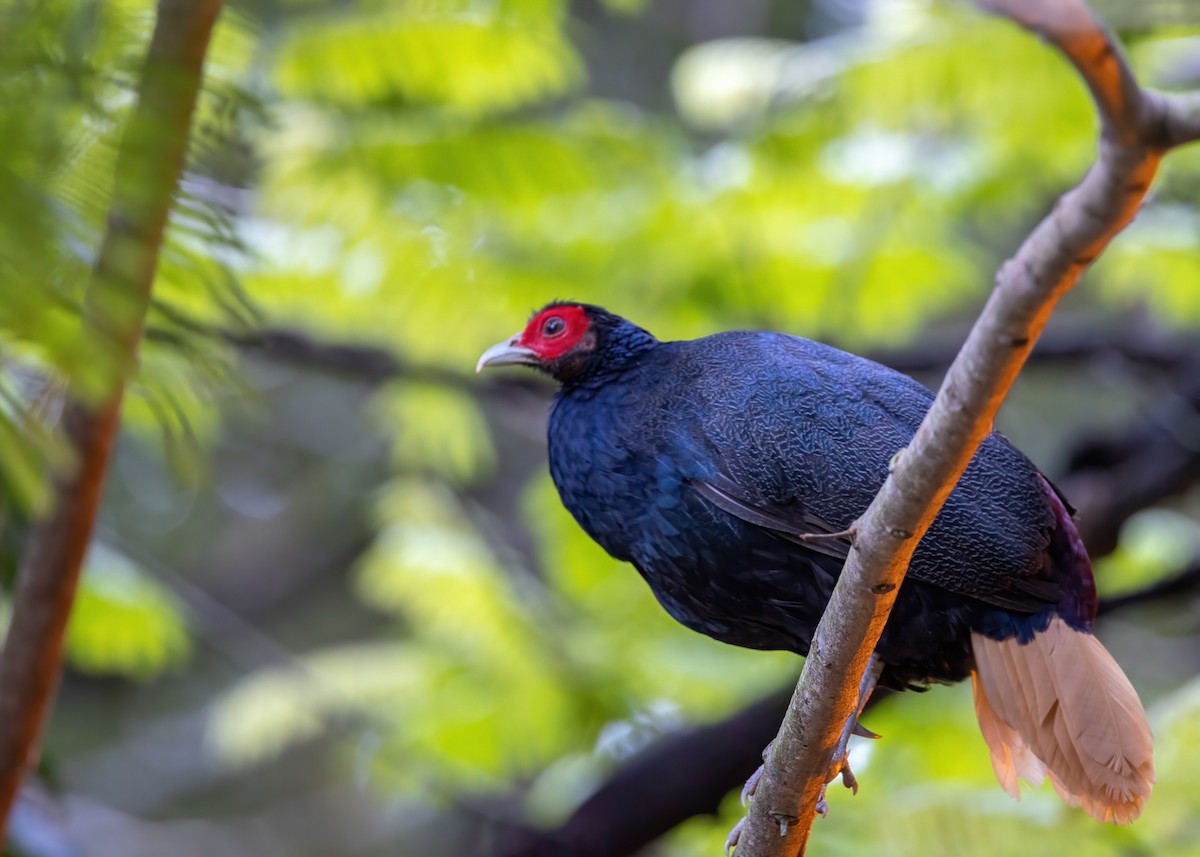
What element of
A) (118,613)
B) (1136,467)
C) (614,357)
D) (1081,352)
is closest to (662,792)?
(614,357)

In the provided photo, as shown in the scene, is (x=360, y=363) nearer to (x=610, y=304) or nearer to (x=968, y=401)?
(x=610, y=304)

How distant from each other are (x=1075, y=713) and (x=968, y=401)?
108 cm

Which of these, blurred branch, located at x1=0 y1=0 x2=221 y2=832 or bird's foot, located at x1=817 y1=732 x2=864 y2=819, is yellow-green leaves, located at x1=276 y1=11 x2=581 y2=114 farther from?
bird's foot, located at x1=817 y1=732 x2=864 y2=819

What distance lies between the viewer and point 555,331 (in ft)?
8.66

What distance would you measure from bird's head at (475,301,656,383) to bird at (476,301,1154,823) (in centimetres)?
25

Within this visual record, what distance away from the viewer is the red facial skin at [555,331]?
2.61m

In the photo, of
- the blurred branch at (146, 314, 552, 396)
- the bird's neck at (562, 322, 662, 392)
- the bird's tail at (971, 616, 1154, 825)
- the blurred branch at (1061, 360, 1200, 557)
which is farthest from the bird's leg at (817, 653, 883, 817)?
the blurred branch at (146, 314, 552, 396)

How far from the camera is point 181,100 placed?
1605 mm

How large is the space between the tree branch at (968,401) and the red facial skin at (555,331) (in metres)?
1.08

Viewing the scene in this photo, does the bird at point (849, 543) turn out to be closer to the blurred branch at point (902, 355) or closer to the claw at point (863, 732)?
the claw at point (863, 732)

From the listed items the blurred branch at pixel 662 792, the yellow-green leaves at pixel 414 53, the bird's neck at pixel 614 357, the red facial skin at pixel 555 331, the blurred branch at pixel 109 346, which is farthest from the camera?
the yellow-green leaves at pixel 414 53

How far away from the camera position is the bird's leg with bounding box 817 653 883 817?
74.2 inches

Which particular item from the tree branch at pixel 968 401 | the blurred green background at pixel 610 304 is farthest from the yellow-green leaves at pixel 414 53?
the tree branch at pixel 968 401

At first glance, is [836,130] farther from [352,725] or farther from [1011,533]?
[352,725]
